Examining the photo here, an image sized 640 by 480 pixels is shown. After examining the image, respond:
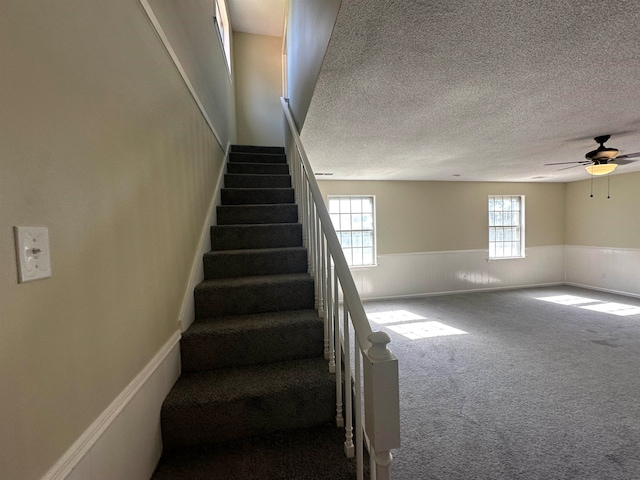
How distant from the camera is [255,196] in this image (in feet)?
8.92

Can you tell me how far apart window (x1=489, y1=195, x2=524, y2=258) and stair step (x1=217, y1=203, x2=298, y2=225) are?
5082mm

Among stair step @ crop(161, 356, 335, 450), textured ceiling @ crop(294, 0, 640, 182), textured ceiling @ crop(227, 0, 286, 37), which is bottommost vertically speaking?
stair step @ crop(161, 356, 335, 450)

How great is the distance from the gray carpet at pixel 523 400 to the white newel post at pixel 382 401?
878 mm

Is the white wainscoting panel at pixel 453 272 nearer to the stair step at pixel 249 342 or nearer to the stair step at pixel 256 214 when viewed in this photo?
the stair step at pixel 256 214

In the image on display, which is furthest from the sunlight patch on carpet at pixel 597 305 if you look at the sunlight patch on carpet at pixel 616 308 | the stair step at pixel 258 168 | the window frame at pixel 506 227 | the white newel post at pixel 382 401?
the white newel post at pixel 382 401

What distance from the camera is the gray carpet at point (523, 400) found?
1.51 meters

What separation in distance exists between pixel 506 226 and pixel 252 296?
6.16 metres

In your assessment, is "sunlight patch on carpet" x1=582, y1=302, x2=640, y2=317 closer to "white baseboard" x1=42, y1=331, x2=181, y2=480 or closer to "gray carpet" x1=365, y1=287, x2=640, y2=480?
"gray carpet" x1=365, y1=287, x2=640, y2=480

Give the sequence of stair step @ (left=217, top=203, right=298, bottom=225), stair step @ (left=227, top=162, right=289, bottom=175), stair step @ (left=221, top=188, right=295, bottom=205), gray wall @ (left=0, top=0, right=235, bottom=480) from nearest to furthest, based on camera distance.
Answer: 1. gray wall @ (left=0, top=0, right=235, bottom=480)
2. stair step @ (left=217, top=203, right=298, bottom=225)
3. stair step @ (left=221, top=188, right=295, bottom=205)
4. stair step @ (left=227, top=162, right=289, bottom=175)

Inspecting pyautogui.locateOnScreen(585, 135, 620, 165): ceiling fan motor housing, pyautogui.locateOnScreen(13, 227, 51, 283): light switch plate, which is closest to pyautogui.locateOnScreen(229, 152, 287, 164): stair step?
pyautogui.locateOnScreen(13, 227, 51, 283): light switch plate

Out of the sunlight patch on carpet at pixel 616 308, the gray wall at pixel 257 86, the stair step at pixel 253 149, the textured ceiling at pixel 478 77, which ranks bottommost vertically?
the sunlight patch on carpet at pixel 616 308

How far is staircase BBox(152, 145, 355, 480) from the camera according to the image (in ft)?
3.91

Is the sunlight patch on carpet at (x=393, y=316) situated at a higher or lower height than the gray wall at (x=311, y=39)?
lower

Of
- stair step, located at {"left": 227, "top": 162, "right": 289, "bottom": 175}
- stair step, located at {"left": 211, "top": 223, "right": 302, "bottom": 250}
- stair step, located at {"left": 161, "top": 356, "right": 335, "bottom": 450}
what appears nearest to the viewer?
stair step, located at {"left": 161, "top": 356, "right": 335, "bottom": 450}
